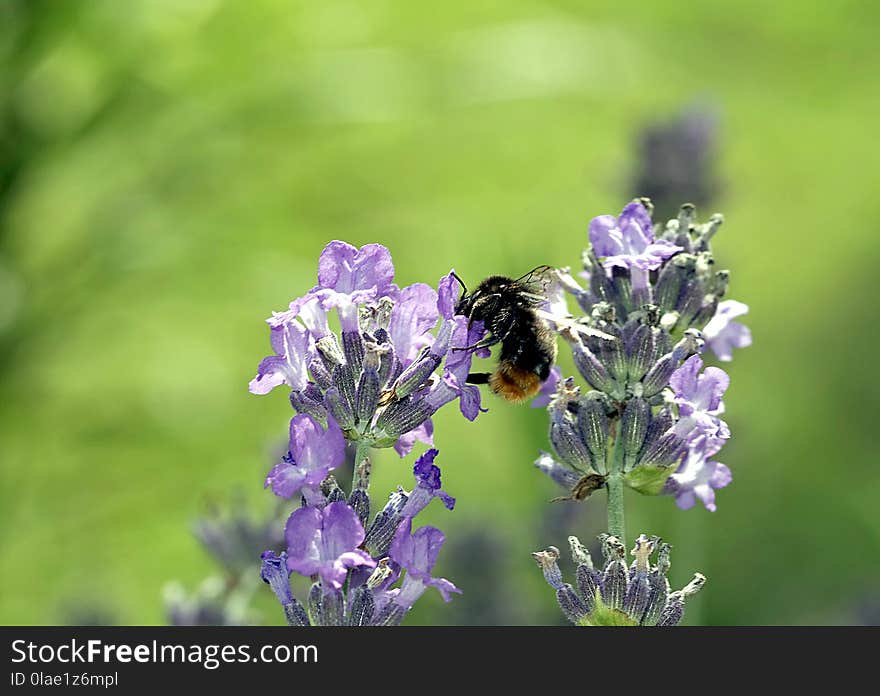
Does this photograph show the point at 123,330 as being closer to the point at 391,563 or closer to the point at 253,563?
the point at 253,563

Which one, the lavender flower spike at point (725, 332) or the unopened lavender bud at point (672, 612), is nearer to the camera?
the unopened lavender bud at point (672, 612)

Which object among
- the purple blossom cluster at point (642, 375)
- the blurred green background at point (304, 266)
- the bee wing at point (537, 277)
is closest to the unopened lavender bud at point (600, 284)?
the purple blossom cluster at point (642, 375)

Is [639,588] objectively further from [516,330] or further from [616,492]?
[516,330]

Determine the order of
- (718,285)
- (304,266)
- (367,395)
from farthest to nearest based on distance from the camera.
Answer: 1. (304,266)
2. (718,285)
3. (367,395)

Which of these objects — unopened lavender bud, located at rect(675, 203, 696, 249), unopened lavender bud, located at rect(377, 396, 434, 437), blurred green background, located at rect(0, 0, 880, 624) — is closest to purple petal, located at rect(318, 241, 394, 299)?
unopened lavender bud, located at rect(377, 396, 434, 437)

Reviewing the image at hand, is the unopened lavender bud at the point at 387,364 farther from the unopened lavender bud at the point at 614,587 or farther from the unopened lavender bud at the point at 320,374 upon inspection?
the unopened lavender bud at the point at 614,587

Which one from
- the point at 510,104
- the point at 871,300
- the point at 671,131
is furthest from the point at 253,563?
the point at 510,104

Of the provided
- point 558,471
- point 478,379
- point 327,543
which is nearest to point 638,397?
point 558,471
